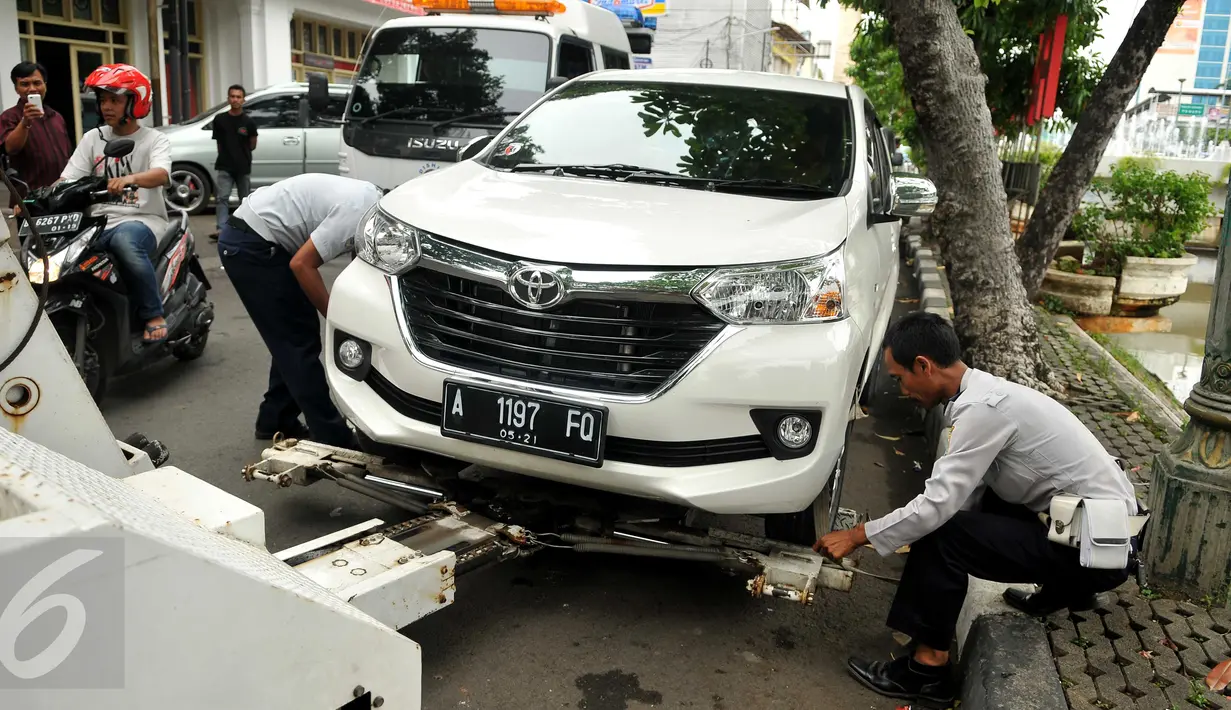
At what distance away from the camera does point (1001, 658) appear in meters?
2.90

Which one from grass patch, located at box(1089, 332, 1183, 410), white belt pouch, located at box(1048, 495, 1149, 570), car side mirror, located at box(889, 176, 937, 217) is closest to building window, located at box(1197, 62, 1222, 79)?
grass patch, located at box(1089, 332, 1183, 410)

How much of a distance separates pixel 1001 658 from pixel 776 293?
125 centimetres

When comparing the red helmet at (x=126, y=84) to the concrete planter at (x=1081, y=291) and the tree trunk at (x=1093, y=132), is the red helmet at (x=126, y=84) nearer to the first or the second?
the tree trunk at (x=1093, y=132)

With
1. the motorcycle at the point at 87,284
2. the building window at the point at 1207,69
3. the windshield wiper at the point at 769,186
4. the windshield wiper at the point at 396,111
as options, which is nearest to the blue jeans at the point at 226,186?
the windshield wiper at the point at 396,111

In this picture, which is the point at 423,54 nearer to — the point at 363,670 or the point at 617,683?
the point at 617,683

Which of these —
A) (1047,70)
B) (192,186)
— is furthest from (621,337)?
(1047,70)

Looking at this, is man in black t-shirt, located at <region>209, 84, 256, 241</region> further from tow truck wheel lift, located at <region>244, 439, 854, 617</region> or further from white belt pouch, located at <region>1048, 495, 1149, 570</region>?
white belt pouch, located at <region>1048, 495, 1149, 570</region>

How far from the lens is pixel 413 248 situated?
3324 mm

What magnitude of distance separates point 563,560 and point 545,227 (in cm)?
132

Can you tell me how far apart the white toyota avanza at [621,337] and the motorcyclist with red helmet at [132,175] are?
1.94 m

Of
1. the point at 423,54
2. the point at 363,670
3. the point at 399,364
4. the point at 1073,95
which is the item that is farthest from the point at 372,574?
the point at 1073,95

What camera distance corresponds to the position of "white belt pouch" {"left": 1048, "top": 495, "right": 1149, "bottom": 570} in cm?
281

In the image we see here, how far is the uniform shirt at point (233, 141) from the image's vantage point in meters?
9.88

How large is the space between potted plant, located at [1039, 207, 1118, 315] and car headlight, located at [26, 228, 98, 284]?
9223 mm
